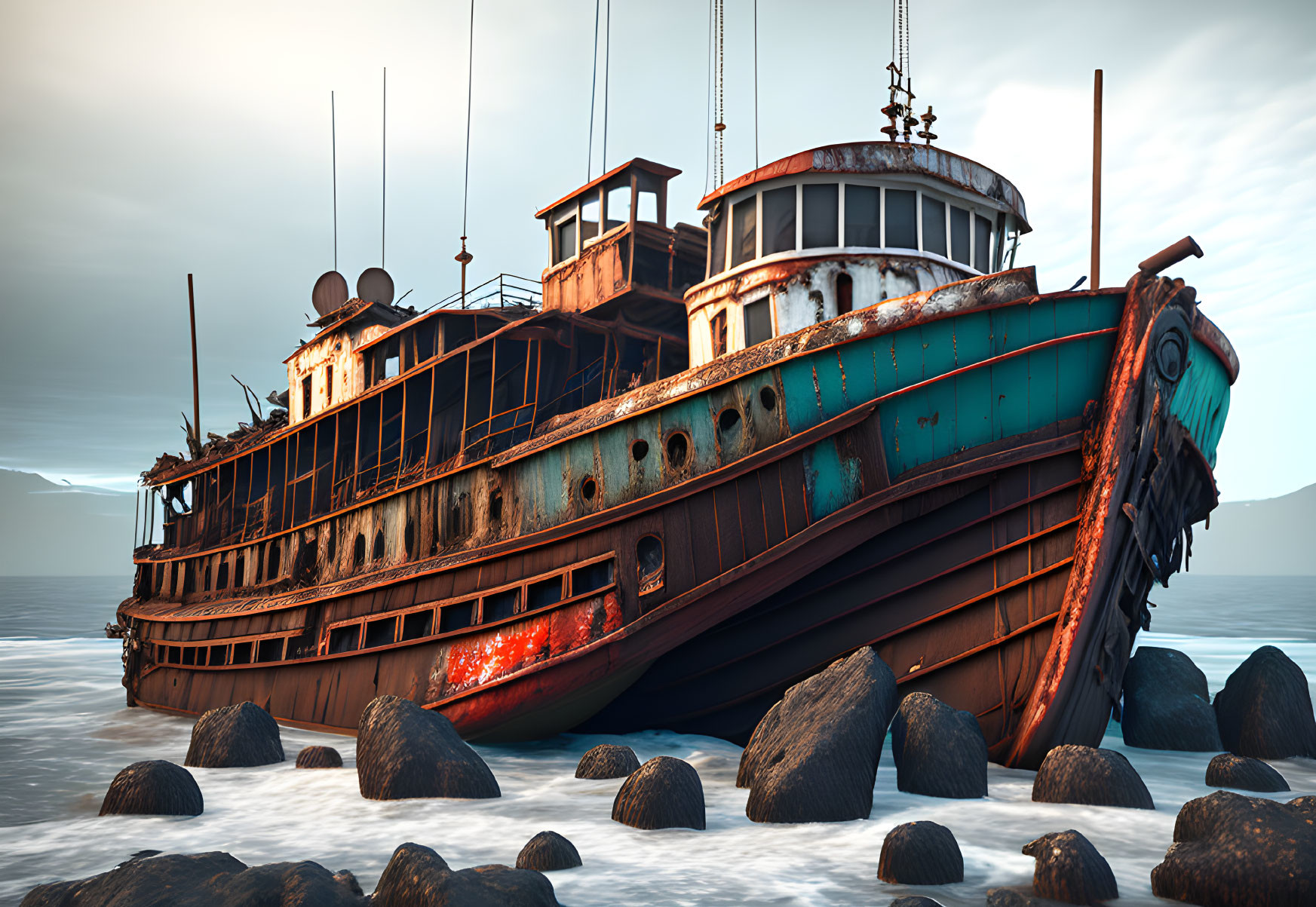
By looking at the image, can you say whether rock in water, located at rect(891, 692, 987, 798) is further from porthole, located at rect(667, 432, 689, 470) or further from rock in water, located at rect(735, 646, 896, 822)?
porthole, located at rect(667, 432, 689, 470)

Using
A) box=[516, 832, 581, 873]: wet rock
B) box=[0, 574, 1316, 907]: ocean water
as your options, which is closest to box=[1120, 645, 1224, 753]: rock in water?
box=[0, 574, 1316, 907]: ocean water

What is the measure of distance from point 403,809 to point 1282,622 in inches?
2360

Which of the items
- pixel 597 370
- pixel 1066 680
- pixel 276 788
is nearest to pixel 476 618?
pixel 276 788

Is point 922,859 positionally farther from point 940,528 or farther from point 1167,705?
point 1167,705

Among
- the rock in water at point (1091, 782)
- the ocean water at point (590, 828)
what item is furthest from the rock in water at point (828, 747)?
the rock in water at point (1091, 782)

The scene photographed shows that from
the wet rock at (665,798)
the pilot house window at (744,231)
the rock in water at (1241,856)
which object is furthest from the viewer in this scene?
the pilot house window at (744,231)

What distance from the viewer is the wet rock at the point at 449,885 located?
5.25 metres

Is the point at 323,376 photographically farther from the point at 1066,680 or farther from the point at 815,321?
the point at 1066,680

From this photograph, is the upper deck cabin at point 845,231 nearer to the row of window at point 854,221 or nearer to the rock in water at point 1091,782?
the row of window at point 854,221

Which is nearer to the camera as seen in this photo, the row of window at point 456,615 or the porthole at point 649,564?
the porthole at point 649,564

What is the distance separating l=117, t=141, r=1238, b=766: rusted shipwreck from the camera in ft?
31.0

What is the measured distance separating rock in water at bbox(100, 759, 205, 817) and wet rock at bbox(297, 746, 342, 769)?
6.93ft

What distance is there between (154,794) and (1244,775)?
1080 cm

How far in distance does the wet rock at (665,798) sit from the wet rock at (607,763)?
Answer: 2.19 m
